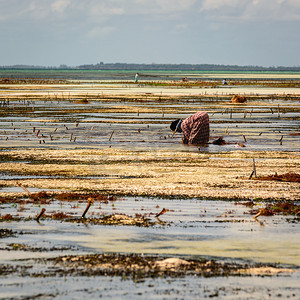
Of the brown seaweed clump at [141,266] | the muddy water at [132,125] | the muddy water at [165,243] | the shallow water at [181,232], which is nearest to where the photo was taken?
the muddy water at [165,243]

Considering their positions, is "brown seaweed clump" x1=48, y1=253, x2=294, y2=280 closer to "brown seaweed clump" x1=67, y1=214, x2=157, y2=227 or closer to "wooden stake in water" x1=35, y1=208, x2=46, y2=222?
"brown seaweed clump" x1=67, y1=214, x2=157, y2=227

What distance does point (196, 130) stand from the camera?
121 ft

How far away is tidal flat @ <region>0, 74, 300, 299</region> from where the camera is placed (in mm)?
12656

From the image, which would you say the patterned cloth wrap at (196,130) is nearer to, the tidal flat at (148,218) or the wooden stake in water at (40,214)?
the tidal flat at (148,218)

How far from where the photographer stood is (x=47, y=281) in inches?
497

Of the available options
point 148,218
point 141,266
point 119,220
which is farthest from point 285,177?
point 141,266

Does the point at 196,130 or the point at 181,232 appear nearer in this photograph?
the point at 181,232

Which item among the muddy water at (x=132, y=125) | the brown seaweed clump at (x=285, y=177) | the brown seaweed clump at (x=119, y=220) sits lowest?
the muddy water at (x=132, y=125)

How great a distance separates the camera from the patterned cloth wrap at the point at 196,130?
36.9 meters

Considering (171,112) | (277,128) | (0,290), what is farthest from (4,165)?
(171,112)

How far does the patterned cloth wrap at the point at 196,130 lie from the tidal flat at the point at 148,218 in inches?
24.2

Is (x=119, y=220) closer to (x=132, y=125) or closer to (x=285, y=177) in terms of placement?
(x=285, y=177)

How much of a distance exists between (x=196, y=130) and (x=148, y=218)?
19.3 meters

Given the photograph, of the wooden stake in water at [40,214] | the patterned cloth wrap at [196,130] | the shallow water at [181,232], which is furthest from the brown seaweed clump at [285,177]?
the patterned cloth wrap at [196,130]
